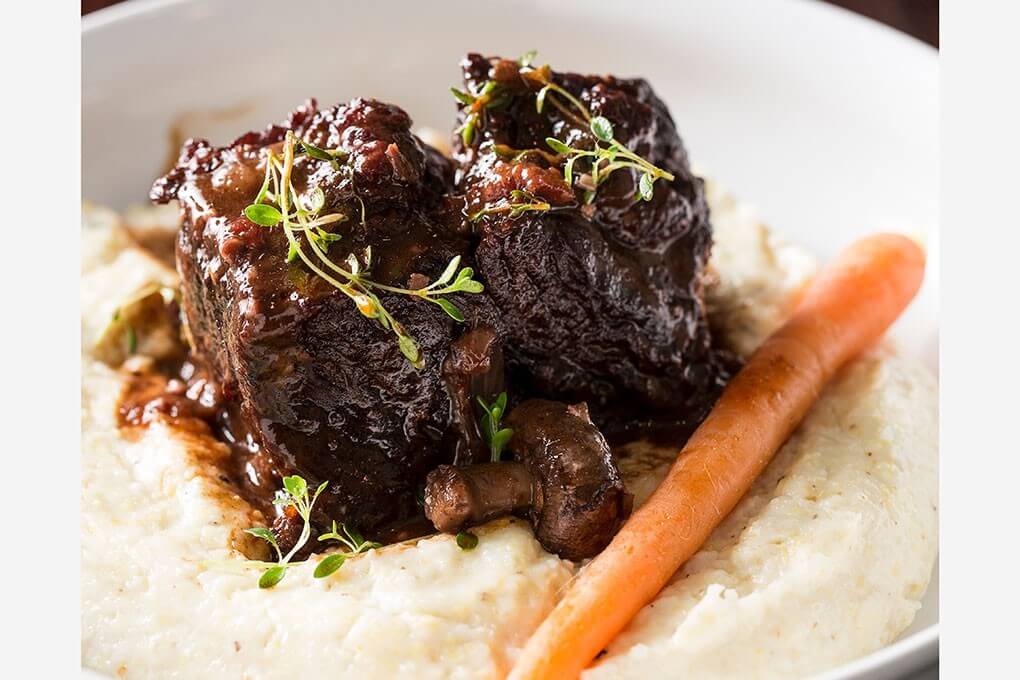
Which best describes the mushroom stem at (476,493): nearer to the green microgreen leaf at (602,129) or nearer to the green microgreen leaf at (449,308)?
the green microgreen leaf at (449,308)

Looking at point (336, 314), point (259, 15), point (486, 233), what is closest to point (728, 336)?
point (486, 233)

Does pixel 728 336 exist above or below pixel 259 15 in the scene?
below

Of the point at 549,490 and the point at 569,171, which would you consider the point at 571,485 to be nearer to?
the point at 549,490

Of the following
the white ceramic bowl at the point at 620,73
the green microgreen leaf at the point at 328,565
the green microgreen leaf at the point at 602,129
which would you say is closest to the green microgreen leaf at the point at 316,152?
the green microgreen leaf at the point at 602,129

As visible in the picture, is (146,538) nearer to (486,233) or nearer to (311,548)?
(311,548)

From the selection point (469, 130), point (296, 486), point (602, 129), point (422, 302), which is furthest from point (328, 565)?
point (602, 129)

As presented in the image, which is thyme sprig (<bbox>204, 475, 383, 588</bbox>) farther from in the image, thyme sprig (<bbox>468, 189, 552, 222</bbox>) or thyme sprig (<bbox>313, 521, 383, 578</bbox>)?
thyme sprig (<bbox>468, 189, 552, 222</bbox>)
